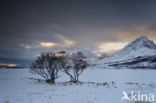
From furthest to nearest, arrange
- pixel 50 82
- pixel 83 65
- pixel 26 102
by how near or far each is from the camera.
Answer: pixel 83 65
pixel 50 82
pixel 26 102

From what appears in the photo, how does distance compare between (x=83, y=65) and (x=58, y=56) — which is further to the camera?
(x=83, y=65)

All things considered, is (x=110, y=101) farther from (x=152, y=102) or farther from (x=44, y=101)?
(x=44, y=101)

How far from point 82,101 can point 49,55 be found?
1311 centimetres

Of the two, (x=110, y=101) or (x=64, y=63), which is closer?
(x=110, y=101)

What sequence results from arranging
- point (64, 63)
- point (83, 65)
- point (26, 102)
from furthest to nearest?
point (83, 65)
point (64, 63)
point (26, 102)

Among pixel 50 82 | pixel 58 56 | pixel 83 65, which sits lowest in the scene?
pixel 50 82

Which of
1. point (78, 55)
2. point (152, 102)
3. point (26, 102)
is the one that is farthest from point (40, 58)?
point (152, 102)

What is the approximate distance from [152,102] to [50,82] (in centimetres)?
1529

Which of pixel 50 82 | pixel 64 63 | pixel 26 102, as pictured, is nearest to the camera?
pixel 26 102

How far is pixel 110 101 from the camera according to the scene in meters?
9.34

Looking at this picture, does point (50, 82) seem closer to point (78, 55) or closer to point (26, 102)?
point (78, 55)

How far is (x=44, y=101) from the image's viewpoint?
30.0 feet

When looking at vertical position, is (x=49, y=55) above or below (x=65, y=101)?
above

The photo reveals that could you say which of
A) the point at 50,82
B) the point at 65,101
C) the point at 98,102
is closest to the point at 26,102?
the point at 65,101
